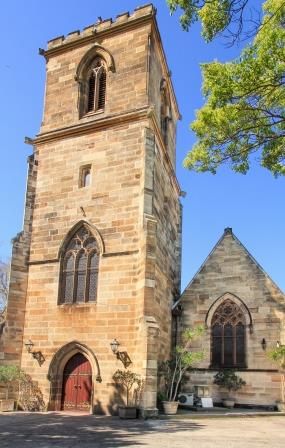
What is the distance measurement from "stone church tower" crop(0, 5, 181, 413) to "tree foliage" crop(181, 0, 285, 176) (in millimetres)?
5332

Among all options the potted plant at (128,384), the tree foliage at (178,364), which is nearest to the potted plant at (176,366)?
the tree foliage at (178,364)

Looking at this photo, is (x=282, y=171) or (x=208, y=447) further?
(x=282, y=171)

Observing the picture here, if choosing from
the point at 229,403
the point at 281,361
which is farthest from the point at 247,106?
the point at 229,403

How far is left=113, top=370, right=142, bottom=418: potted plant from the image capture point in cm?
1396

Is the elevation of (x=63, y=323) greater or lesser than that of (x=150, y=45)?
lesser

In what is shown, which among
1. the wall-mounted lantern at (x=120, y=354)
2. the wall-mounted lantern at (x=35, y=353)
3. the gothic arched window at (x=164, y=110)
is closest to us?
the wall-mounted lantern at (x=120, y=354)

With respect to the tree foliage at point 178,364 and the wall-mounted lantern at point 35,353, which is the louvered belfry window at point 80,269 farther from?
the tree foliage at point 178,364

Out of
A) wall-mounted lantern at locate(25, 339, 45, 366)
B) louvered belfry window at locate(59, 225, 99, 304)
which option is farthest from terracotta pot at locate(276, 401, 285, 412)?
wall-mounted lantern at locate(25, 339, 45, 366)

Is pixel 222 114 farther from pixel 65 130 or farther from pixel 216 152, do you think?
pixel 65 130

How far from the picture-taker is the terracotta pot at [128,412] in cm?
1392

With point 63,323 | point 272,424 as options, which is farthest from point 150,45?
point 272,424

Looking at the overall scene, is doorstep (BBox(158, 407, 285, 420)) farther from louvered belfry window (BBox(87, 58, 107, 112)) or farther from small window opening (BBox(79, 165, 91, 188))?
louvered belfry window (BBox(87, 58, 107, 112))

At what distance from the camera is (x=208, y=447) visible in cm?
909

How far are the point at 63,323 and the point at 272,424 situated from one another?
7.51 meters
